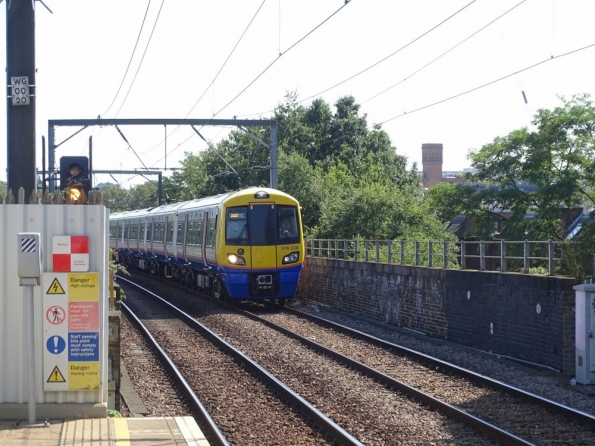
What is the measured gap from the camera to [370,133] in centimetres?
6319

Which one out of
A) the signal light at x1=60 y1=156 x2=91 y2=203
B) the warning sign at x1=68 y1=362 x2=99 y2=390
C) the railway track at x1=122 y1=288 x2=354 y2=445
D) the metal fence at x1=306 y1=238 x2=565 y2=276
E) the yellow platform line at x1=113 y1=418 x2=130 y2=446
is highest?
the signal light at x1=60 y1=156 x2=91 y2=203

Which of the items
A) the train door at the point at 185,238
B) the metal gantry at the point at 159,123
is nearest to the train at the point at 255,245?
the metal gantry at the point at 159,123

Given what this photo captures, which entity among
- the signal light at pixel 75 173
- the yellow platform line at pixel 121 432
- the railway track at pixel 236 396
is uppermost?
the signal light at pixel 75 173

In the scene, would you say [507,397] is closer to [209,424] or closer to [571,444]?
[571,444]

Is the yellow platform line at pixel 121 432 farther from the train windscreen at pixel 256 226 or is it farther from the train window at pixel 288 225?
the train window at pixel 288 225

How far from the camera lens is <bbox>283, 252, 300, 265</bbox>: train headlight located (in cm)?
2312

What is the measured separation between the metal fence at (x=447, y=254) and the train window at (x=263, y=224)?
2100mm

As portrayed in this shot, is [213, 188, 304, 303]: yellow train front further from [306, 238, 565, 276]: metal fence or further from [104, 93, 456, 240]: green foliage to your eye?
[104, 93, 456, 240]: green foliage

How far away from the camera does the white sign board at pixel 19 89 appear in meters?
10.0

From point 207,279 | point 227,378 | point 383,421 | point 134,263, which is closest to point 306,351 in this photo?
point 227,378

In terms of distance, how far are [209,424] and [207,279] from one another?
17.9 meters

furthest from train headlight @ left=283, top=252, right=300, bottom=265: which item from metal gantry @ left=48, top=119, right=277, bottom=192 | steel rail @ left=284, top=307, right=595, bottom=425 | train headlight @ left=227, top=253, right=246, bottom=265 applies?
metal gantry @ left=48, top=119, right=277, bottom=192

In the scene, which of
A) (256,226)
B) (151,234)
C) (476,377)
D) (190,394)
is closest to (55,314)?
(190,394)

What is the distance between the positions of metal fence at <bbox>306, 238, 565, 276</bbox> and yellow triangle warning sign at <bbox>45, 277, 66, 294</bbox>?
808cm
